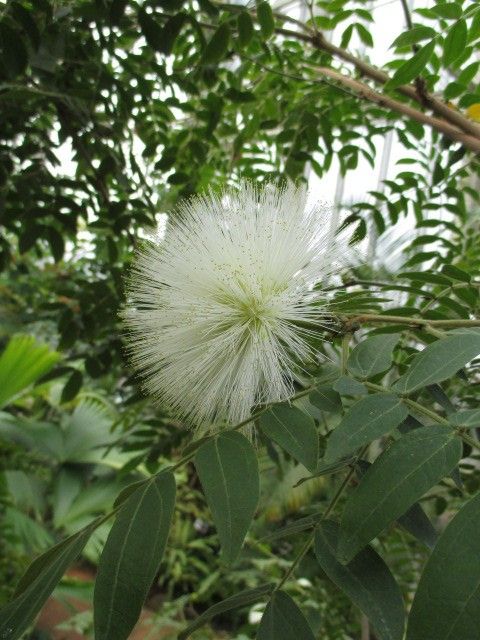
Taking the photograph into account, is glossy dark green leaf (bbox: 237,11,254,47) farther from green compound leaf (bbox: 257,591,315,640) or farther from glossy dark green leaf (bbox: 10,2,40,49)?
green compound leaf (bbox: 257,591,315,640)

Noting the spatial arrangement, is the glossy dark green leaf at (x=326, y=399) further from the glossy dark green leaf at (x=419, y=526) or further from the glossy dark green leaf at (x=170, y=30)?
the glossy dark green leaf at (x=170, y=30)

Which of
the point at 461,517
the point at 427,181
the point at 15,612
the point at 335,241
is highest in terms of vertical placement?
the point at 427,181

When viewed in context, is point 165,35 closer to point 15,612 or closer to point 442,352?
point 442,352

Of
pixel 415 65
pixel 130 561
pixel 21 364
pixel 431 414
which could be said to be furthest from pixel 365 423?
pixel 21 364

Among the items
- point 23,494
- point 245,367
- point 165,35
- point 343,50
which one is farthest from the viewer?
point 23,494

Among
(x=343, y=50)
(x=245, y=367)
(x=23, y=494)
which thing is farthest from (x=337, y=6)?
(x=23, y=494)

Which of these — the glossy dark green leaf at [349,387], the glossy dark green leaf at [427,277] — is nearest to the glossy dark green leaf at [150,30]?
the glossy dark green leaf at [427,277]

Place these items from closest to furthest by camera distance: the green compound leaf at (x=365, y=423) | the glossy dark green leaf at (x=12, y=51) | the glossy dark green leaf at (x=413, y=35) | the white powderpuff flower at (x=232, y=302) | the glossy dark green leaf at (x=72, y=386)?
the green compound leaf at (x=365, y=423) → the white powderpuff flower at (x=232, y=302) → the glossy dark green leaf at (x=413, y=35) → the glossy dark green leaf at (x=12, y=51) → the glossy dark green leaf at (x=72, y=386)
